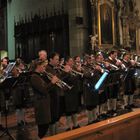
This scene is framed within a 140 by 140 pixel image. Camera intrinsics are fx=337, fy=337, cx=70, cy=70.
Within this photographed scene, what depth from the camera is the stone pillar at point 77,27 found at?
52.0 feet

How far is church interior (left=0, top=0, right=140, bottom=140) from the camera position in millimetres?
6344

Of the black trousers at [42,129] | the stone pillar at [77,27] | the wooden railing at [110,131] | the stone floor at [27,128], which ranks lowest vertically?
the stone floor at [27,128]

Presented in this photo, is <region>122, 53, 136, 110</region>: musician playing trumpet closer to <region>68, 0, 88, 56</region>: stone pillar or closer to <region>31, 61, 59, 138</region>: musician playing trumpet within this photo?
<region>31, 61, 59, 138</region>: musician playing trumpet

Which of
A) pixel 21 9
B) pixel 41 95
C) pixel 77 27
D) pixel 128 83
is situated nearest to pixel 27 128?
pixel 41 95

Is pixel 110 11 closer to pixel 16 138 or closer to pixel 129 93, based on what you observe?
pixel 129 93

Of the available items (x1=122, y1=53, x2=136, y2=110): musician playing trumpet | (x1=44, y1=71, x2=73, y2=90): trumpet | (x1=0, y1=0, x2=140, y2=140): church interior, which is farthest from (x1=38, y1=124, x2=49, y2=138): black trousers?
(x1=122, y1=53, x2=136, y2=110): musician playing trumpet

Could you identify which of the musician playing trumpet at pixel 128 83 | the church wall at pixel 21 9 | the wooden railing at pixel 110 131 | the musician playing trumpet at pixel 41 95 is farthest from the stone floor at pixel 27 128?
the church wall at pixel 21 9

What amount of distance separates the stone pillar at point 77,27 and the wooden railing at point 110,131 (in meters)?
11.5

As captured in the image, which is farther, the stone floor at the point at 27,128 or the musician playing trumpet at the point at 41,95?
the stone floor at the point at 27,128

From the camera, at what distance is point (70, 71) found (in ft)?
25.0

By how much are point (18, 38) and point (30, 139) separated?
1180 cm

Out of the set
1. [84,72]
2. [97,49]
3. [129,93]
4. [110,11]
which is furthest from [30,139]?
[110,11]

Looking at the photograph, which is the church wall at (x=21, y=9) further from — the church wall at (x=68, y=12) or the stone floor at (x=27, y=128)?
the stone floor at (x=27, y=128)

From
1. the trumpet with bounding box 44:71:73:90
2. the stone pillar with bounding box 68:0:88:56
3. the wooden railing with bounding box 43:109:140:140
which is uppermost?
the stone pillar with bounding box 68:0:88:56
